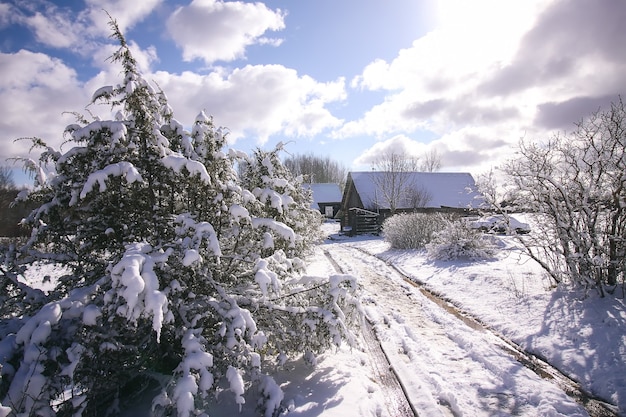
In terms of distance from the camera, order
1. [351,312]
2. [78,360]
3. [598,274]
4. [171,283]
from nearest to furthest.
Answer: [78,360]
[171,283]
[351,312]
[598,274]

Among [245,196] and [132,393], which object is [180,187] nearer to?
[245,196]

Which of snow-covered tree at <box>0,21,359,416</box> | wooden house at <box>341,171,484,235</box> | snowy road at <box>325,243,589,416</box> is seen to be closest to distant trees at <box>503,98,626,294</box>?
snowy road at <box>325,243,589,416</box>

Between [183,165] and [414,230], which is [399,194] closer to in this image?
[414,230]

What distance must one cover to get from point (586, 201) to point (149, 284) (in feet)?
24.6

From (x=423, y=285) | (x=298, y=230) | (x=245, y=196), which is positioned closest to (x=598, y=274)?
(x=423, y=285)

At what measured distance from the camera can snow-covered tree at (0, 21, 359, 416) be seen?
2.53 m

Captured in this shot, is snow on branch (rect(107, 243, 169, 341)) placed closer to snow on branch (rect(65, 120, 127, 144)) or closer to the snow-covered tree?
the snow-covered tree

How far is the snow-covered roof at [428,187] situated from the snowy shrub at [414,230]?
1190 centimetres

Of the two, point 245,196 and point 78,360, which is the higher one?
point 245,196

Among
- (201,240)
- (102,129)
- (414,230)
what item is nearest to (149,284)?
(201,240)

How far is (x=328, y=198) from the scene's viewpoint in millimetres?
49875

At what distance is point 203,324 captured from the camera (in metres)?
3.64

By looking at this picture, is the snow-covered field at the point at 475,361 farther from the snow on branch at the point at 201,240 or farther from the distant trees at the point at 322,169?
the distant trees at the point at 322,169

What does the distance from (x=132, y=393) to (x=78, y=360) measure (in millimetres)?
1413
